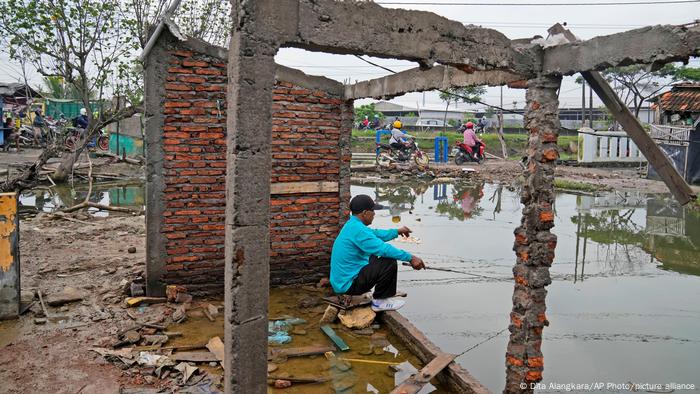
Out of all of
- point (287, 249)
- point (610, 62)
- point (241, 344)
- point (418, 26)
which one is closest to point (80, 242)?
point (287, 249)

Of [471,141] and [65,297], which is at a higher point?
[471,141]

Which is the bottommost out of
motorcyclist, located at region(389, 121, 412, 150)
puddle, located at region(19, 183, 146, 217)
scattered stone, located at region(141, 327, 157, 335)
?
scattered stone, located at region(141, 327, 157, 335)

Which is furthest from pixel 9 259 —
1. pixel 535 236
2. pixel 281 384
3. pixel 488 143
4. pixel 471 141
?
pixel 488 143

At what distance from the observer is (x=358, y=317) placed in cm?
568

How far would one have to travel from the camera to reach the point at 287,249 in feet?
22.4

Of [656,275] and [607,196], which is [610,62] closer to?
[656,275]

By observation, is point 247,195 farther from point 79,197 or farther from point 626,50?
point 79,197

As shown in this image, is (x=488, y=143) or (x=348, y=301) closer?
(x=348, y=301)

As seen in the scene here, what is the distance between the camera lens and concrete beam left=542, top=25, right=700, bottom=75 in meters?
3.21

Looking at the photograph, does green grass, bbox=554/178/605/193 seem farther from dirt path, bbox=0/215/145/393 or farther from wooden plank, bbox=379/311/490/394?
dirt path, bbox=0/215/145/393

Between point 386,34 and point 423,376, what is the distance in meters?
2.81

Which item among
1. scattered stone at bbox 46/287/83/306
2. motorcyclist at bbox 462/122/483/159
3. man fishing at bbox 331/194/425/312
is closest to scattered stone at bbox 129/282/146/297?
scattered stone at bbox 46/287/83/306

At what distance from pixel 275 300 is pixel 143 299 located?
5.11ft

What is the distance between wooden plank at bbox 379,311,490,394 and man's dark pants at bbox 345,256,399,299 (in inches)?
10.5
